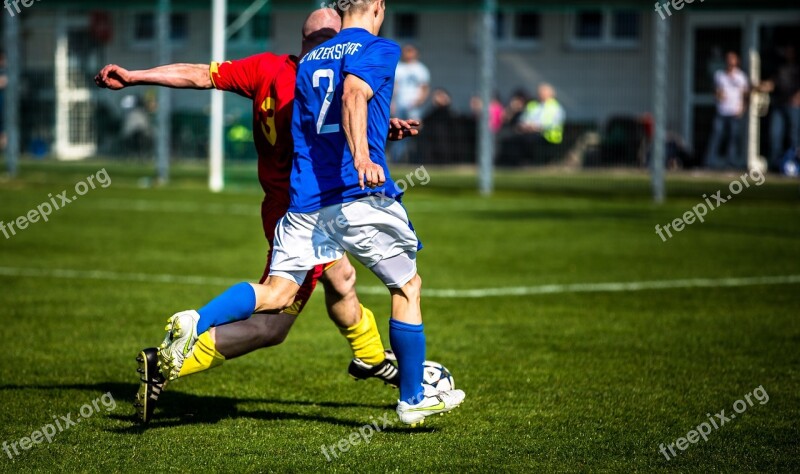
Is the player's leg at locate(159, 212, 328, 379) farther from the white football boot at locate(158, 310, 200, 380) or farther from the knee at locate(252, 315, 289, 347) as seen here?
the knee at locate(252, 315, 289, 347)

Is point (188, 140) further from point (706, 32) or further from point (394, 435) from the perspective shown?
point (394, 435)

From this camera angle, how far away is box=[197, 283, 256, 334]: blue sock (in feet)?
17.9

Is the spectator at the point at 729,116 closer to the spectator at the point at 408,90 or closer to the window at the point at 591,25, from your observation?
the window at the point at 591,25

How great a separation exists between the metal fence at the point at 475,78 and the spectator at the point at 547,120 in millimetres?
64

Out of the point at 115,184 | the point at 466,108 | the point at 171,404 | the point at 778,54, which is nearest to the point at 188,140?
the point at 115,184

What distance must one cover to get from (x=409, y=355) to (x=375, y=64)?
1429 millimetres

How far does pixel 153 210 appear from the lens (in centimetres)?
1809

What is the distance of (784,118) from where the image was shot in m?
20.8

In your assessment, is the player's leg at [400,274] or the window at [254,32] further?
the window at [254,32]

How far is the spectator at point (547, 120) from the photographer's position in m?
22.5
